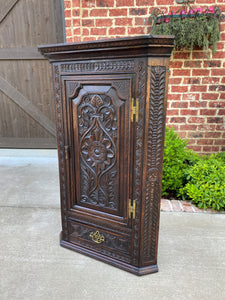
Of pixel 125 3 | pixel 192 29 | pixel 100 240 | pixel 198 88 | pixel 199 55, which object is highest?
pixel 125 3

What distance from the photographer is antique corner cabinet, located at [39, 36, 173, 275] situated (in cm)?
125

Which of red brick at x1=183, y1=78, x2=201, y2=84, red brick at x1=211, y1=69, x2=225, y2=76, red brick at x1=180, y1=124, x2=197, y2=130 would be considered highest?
red brick at x1=211, y1=69, x2=225, y2=76

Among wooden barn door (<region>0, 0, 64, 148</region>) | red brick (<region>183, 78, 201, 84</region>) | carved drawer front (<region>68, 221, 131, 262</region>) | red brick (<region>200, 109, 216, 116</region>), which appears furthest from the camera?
wooden barn door (<region>0, 0, 64, 148</region>)

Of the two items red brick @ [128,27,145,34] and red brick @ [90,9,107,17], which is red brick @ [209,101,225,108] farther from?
red brick @ [90,9,107,17]

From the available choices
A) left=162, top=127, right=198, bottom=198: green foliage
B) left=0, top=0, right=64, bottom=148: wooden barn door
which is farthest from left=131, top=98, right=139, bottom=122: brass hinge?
left=0, top=0, right=64, bottom=148: wooden barn door

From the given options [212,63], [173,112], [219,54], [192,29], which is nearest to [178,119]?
[173,112]

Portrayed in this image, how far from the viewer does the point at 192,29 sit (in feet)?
8.59

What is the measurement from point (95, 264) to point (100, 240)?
0.17 m

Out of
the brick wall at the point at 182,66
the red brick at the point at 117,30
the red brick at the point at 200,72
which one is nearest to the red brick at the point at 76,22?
the brick wall at the point at 182,66

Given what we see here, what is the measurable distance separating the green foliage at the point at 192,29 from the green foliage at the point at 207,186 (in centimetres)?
146

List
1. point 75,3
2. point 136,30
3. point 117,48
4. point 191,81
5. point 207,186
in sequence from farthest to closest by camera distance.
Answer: point 191,81
point 136,30
point 75,3
point 207,186
point 117,48

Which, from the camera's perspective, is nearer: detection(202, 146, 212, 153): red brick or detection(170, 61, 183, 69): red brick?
detection(170, 61, 183, 69): red brick

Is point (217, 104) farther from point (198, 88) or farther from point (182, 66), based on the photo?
point (182, 66)

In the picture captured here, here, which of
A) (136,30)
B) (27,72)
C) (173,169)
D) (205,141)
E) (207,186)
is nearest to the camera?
(207,186)
